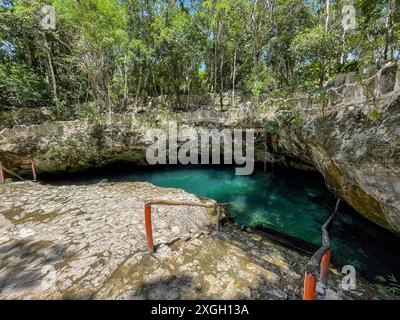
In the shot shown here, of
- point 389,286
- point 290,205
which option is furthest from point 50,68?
point 389,286

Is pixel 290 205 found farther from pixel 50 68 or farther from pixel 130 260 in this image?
pixel 50 68

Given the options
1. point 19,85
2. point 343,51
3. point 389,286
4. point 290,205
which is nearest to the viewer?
point 389,286

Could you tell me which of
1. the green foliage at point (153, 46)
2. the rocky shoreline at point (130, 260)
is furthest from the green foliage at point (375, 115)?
the green foliage at point (153, 46)

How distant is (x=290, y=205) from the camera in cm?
762

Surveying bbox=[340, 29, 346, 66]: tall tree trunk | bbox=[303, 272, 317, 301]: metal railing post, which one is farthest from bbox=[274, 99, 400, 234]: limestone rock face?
bbox=[340, 29, 346, 66]: tall tree trunk

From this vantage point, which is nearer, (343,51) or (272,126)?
(343,51)

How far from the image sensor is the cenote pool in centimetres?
471

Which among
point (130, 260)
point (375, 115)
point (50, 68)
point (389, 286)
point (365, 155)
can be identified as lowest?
point (389, 286)

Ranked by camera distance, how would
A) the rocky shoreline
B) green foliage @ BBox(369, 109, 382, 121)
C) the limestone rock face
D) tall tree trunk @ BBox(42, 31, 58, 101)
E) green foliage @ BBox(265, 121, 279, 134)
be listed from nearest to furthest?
the rocky shoreline < the limestone rock face < green foliage @ BBox(369, 109, 382, 121) < green foliage @ BBox(265, 121, 279, 134) < tall tree trunk @ BBox(42, 31, 58, 101)

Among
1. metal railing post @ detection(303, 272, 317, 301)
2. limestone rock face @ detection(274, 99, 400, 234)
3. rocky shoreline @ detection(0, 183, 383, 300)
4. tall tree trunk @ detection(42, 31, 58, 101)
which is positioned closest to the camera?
metal railing post @ detection(303, 272, 317, 301)

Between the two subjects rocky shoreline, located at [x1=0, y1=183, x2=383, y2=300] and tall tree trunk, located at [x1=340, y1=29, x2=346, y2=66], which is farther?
tall tree trunk, located at [x1=340, y1=29, x2=346, y2=66]

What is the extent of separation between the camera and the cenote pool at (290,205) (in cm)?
471

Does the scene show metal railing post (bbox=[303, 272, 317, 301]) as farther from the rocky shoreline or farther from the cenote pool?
the cenote pool

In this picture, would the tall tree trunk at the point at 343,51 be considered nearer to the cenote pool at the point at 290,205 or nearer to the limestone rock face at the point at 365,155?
the limestone rock face at the point at 365,155
